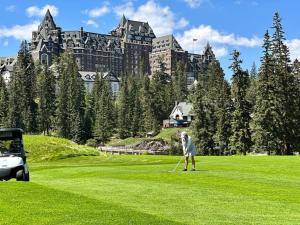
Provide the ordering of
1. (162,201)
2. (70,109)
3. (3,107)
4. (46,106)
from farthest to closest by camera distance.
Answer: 1. (46,106)
2. (70,109)
3. (3,107)
4. (162,201)

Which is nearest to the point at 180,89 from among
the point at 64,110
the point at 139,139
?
the point at 139,139

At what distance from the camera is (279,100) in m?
83.5

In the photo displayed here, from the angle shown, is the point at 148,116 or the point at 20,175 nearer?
the point at 20,175

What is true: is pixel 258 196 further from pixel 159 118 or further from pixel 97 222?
pixel 159 118

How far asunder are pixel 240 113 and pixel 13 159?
6802 cm

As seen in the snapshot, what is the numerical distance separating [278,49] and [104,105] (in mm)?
76065

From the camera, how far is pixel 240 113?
86062 mm

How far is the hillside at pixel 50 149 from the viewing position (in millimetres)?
54578

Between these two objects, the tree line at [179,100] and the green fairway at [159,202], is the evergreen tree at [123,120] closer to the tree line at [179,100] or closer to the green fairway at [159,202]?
the tree line at [179,100]

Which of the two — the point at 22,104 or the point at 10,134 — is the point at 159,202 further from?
the point at 22,104

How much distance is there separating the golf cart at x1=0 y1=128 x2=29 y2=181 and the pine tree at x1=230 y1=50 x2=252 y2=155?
65.5 m

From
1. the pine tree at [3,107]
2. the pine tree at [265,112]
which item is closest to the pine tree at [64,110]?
the pine tree at [3,107]

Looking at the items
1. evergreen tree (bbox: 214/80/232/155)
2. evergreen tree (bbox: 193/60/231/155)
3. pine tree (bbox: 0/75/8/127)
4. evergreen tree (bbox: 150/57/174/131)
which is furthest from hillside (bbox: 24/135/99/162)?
evergreen tree (bbox: 150/57/174/131)

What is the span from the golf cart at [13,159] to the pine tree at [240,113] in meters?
65.5
